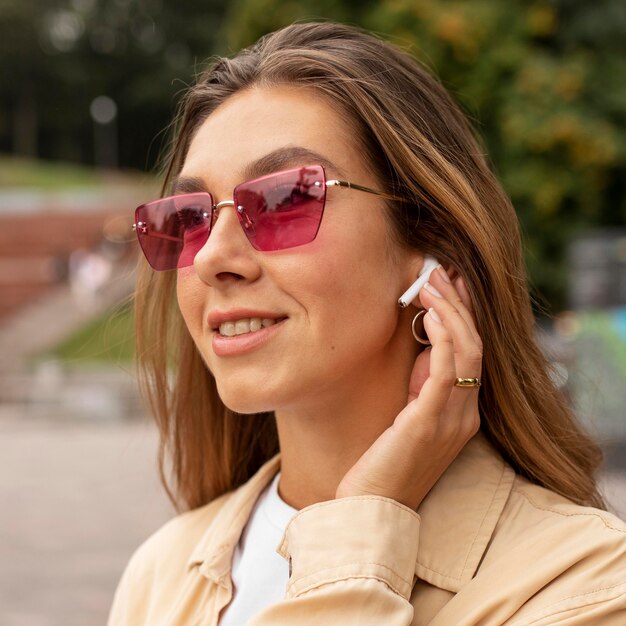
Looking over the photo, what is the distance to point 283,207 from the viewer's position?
1.67 meters

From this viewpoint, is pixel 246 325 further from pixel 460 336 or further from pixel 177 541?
pixel 177 541

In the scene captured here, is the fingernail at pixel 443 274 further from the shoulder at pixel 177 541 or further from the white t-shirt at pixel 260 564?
the shoulder at pixel 177 541

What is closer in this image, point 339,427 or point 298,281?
point 298,281

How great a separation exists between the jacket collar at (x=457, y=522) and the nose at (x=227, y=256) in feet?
1.64

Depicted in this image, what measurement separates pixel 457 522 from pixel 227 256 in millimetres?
599

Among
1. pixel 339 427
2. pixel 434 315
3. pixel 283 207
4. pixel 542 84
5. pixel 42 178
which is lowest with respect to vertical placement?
pixel 42 178

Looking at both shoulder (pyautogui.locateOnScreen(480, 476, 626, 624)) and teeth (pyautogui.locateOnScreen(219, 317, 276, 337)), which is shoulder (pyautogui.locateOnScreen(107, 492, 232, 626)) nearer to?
teeth (pyautogui.locateOnScreen(219, 317, 276, 337))

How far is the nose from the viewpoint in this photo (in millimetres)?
1679

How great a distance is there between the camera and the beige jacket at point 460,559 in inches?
57.7

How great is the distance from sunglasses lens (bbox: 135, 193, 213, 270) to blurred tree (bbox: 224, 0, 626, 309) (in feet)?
43.1

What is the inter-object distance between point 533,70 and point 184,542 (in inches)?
547

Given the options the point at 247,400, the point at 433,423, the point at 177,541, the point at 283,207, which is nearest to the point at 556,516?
the point at 433,423

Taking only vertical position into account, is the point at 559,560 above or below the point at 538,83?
above

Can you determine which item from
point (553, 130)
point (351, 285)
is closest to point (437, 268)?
point (351, 285)
